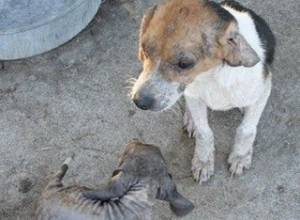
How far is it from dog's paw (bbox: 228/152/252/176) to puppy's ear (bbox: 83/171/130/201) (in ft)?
3.25

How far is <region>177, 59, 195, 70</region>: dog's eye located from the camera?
394cm

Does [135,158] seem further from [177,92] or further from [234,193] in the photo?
[234,193]

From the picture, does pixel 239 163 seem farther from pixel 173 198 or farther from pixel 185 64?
→ pixel 185 64

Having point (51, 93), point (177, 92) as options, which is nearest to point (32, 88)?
point (51, 93)

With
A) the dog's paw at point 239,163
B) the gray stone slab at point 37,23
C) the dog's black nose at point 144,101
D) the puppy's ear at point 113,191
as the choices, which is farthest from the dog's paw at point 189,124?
the gray stone slab at point 37,23

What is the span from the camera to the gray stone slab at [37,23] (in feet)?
17.5

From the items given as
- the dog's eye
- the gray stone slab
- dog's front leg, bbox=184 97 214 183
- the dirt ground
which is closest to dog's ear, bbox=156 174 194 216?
the dirt ground

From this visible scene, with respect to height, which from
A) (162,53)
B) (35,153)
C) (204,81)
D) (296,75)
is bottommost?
(35,153)

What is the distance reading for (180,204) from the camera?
4426mm

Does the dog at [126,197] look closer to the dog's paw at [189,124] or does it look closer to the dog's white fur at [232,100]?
the dog's white fur at [232,100]

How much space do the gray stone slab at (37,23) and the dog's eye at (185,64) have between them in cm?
172

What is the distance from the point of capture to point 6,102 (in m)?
5.55

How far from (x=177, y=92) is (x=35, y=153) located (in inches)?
62.8

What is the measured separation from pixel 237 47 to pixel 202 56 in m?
0.21
